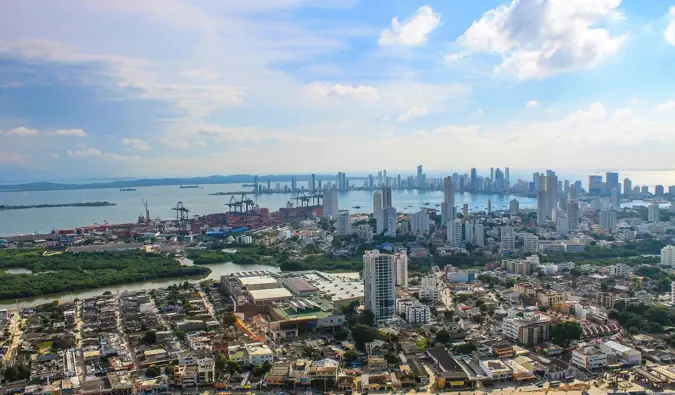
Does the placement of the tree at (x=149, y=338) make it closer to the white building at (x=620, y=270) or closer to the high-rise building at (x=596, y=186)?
the white building at (x=620, y=270)

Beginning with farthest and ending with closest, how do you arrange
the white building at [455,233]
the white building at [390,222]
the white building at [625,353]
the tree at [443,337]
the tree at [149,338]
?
the white building at [390,222]
the white building at [455,233]
the tree at [149,338]
the tree at [443,337]
the white building at [625,353]

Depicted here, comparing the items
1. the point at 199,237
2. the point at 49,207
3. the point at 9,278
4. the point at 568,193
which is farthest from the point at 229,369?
the point at 49,207

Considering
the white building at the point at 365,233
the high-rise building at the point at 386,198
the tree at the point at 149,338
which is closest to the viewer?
the tree at the point at 149,338

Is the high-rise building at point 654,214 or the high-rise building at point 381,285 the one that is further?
the high-rise building at point 654,214

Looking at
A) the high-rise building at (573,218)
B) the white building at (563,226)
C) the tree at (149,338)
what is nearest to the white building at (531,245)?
the white building at (563,226)

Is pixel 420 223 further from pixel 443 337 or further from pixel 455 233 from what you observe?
pixel 443 337

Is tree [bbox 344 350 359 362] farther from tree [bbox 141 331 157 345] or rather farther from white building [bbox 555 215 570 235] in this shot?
white building [bbox 555 215 570 235]

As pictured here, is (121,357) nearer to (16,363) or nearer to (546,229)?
(16,363)

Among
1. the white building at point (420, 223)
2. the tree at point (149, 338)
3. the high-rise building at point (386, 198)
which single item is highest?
the high-rise building at point (386, 198)
